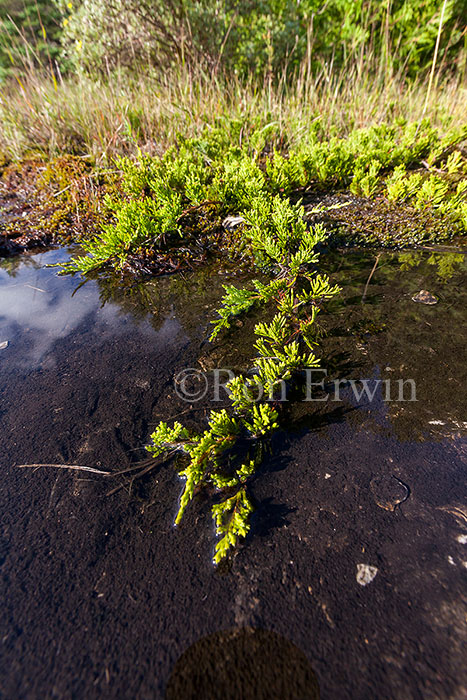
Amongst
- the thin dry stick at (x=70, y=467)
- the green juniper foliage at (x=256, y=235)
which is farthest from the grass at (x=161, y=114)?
the thin dry stick at (x=70, y=467)

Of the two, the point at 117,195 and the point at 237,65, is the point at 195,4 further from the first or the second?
the point at 117,195

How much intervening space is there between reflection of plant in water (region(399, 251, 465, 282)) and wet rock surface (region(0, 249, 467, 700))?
1.38 metres

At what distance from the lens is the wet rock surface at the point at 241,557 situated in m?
1.17

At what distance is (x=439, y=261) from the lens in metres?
3.45

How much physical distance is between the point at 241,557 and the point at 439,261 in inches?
136

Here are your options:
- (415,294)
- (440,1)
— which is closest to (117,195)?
(415,294)

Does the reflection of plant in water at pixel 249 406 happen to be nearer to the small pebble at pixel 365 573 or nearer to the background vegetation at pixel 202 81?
the small pebble at pixel 365 573

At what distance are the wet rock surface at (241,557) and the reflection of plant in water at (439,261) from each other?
1381 millimetres

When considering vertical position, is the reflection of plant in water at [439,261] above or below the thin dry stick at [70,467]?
below

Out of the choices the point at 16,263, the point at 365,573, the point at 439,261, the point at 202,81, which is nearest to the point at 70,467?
the point at 365,573

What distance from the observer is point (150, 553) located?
4.89ft

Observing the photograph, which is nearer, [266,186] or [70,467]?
[70,467]

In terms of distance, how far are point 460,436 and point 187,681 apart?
1.76 metres

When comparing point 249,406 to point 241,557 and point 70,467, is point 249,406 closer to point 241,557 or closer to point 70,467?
point 241,557
